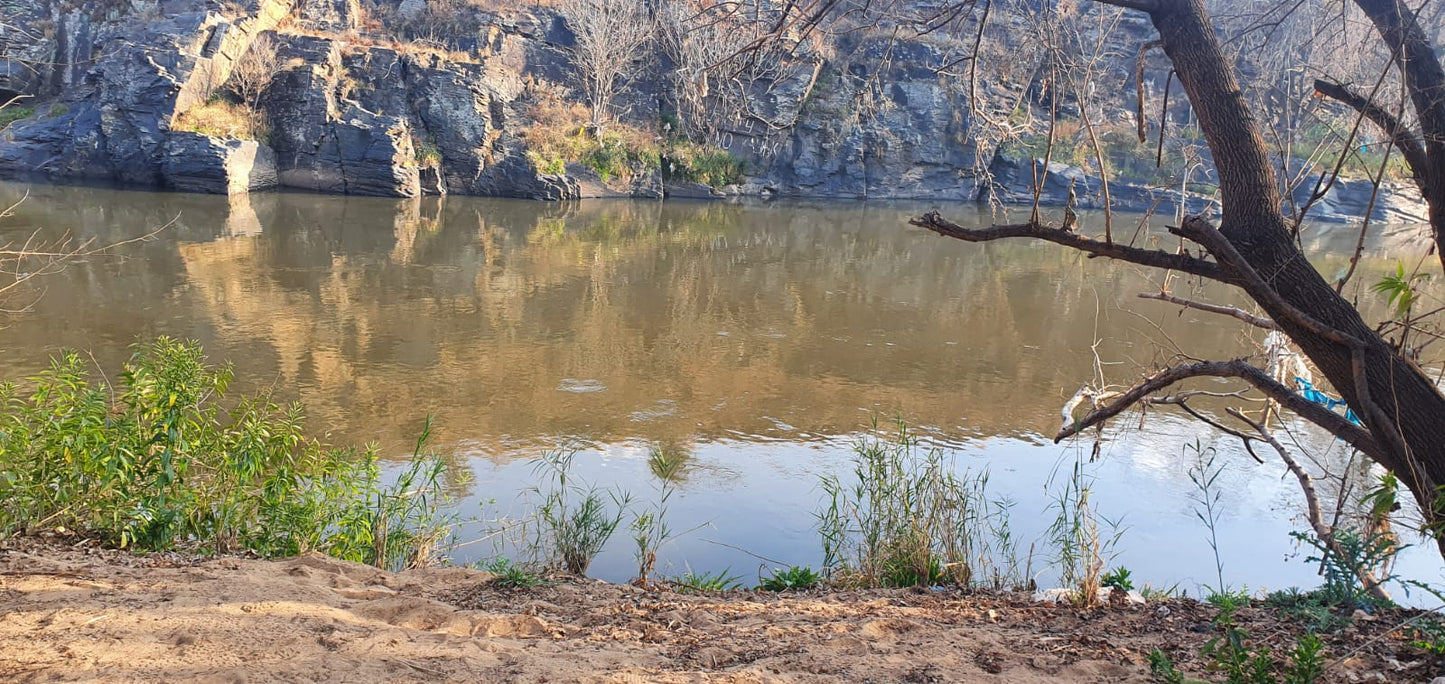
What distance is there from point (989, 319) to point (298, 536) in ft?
37.9

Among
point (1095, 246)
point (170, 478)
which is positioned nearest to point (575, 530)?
point (170, 478)

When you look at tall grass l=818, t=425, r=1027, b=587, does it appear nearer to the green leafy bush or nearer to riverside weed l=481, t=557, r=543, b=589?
riverside weed l=481, t=557, r=543, b=589

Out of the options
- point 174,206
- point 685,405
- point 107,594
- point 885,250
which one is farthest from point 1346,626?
point 174,206

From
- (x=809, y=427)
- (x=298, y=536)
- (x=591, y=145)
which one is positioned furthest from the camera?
(x=591, y=145)

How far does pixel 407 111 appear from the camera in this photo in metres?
31.2

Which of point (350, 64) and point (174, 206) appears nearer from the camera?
point (174, 206)

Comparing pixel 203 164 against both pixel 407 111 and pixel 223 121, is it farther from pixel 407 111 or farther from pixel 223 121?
pixel 407 111

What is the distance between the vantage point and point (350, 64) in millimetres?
31109

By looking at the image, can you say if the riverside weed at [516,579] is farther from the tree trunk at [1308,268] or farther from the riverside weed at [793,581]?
the tree trunk at [1308,268]

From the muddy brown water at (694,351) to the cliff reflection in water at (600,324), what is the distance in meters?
0.06

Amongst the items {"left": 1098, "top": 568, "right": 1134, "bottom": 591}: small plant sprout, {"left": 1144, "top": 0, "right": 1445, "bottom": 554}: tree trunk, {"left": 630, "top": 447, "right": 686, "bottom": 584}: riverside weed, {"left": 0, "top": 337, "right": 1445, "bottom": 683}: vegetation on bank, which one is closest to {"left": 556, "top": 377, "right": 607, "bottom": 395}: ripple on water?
{"left": 630, "top": 447, "right": 686, "bottom": 584}: riverside weed

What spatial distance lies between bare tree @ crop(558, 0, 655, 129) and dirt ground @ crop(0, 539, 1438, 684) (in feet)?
100

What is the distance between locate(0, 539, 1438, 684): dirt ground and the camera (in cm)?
274

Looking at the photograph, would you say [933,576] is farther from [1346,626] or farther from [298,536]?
[298,536]
